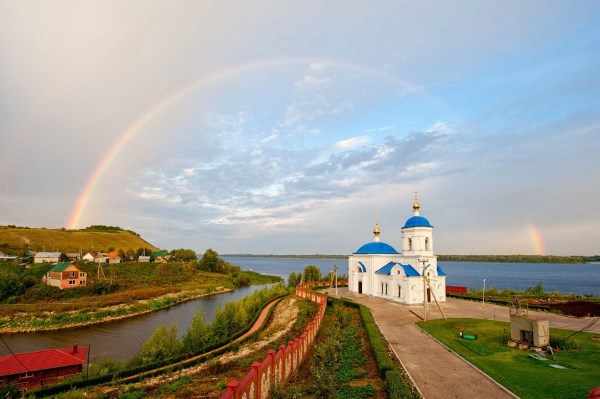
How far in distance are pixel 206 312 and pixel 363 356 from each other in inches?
1403

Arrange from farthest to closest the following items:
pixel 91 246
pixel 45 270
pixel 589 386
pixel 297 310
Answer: pixel 91 246, pixel 45 270, pixel 297 310, pixel 589 386

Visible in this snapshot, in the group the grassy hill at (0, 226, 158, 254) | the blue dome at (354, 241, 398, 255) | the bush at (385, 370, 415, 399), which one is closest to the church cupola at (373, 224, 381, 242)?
the blue dome at (354, 241, 398, 255)

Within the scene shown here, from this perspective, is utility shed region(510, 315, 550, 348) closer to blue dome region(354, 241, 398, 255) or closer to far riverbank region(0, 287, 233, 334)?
blue dome region(354, 241, 398, 255)

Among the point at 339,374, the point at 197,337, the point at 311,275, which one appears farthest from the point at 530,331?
the point at 311,275

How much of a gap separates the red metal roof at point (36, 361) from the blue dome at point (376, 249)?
30894 millimetres

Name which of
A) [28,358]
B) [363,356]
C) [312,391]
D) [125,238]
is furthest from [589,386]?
[125,238]

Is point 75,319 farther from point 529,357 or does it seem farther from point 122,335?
point 529,357

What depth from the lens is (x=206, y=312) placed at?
48344 millimetres

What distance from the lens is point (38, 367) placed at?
64.8ft

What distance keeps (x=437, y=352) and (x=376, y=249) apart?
83.3 feet

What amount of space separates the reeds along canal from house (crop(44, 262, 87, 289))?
17.3m

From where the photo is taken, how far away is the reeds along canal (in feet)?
100

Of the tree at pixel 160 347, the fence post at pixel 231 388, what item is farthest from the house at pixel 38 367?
the fence post at pixel 231 388

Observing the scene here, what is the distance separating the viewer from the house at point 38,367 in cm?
1886
